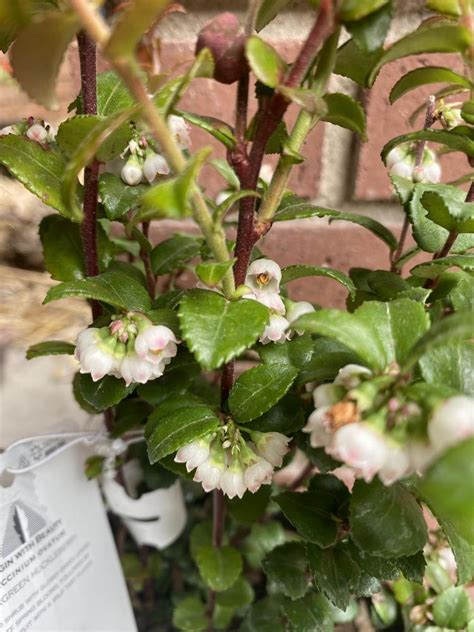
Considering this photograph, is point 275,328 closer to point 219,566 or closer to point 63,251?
point 63,251

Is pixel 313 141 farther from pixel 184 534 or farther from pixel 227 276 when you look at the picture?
pixel 184 534

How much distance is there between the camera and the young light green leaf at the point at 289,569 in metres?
0.53

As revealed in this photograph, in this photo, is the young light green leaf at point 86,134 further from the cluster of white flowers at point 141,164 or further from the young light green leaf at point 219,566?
the young light green leaf at point 219,566

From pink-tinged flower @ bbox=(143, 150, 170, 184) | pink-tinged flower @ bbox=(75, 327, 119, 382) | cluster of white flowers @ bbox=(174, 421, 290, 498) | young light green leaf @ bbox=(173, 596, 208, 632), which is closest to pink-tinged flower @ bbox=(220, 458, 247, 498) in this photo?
cluster of white flowers @ bbox=(174, 421, 290, 498)

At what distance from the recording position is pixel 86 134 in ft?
1.22

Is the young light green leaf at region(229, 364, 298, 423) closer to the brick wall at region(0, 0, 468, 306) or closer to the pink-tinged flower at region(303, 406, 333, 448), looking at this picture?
the pink-tinged flower at region(303, 406, 333, 448)

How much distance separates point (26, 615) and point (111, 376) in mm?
204

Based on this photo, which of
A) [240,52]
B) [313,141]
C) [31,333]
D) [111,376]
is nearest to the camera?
[240,52]

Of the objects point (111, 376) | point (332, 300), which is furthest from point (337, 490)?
point (332, 300)

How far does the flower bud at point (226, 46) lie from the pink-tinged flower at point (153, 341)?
15cm

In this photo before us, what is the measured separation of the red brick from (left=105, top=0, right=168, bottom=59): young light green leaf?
1.46 ft

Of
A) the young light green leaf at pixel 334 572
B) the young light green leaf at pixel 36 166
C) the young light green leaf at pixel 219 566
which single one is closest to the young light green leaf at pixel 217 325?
the young light green leaf at pixel 36 166

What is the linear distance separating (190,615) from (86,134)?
53cm

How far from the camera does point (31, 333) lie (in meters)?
0.82
